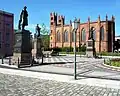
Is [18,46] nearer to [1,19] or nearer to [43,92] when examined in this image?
[43,92]

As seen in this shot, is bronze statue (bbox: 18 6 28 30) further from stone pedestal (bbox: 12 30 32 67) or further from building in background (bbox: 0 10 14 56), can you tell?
building in background (bbox: 0 10 14 56)

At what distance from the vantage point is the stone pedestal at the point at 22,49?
23719mm

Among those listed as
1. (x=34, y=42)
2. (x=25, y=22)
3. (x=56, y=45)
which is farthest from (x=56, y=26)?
(x=25, y=22)

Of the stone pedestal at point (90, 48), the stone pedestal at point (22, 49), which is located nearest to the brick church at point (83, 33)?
the stone pedestal at point (90, 48)

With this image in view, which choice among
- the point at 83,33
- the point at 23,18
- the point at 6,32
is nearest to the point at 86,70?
the point at 23,18

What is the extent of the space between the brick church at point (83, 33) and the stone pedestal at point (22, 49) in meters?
54.7

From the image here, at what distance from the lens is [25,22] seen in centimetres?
2423

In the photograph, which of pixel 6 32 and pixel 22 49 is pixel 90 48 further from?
pixel 6 32

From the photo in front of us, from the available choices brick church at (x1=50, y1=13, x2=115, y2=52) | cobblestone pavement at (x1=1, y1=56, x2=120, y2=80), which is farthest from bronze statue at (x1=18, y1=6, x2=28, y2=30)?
brick church at (x1=50, y1=13, x2=115, y2=52)

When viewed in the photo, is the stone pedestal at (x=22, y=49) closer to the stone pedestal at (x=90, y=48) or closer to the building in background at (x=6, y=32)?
the stone pedestal at (x=90, y=48)

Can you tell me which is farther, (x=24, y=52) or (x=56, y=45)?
(x=56, y=45)

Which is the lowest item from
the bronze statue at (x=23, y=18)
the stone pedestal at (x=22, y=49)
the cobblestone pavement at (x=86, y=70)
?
the cobblestone pavement at (x=86, y=70)

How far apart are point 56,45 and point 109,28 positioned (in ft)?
90.7

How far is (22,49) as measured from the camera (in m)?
23.8
